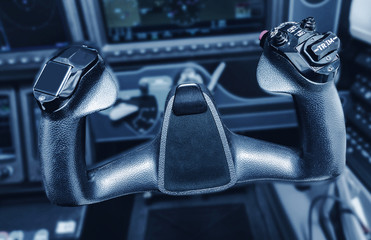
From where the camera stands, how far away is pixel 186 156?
455 mm

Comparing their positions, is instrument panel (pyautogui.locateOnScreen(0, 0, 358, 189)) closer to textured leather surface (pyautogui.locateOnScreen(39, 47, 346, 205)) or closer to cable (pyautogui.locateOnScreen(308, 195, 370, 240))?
cable (pyautogui.locateOnScreen(308, 195, 370, 240))

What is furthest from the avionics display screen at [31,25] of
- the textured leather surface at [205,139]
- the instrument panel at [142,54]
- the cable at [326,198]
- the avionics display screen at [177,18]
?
the cable at [326,198]

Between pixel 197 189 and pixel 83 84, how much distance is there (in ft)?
0.73

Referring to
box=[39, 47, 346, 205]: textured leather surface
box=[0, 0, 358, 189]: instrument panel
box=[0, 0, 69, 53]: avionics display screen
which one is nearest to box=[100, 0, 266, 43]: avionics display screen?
box=[0, 0, 358, 189]: instrument panel

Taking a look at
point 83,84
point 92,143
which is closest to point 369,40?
point 83,84

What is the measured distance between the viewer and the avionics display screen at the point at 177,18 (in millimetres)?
882

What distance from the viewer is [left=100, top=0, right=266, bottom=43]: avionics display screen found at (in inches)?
34.7

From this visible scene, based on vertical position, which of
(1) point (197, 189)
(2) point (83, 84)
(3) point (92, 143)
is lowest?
(3) point (92, 143)

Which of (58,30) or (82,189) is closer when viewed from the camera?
(82,189)

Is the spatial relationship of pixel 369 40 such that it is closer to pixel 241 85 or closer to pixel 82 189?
pixel 241 85

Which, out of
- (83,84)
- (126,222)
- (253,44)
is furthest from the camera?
(126,222)

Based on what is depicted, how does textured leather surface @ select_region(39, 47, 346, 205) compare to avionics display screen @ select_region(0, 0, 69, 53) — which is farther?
avionics display screen @ select_region(0, 0, 69, 53)

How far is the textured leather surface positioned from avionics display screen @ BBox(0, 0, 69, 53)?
555 mm

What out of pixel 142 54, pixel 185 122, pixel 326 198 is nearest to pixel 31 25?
pixel 142 54
